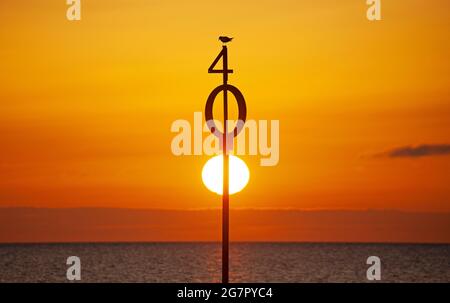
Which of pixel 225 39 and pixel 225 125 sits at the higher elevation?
pixel 225 39

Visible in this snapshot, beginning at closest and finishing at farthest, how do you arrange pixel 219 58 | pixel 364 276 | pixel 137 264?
pixel 219 58
pixel 364 276
pixel 137 264

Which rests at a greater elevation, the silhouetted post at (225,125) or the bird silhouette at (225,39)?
the bird silhouette at (225,39)

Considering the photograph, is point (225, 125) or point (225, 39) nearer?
point (225, 125)

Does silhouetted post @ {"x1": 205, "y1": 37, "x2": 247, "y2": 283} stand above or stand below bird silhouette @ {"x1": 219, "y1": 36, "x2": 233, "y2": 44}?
below

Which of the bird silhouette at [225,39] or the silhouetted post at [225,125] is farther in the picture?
the bird silhouette at [225,39]

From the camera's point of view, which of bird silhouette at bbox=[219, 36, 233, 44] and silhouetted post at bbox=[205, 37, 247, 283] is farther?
bird silhouette at bbox=[219, 36, 233, 44]

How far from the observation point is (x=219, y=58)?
19.5 m
